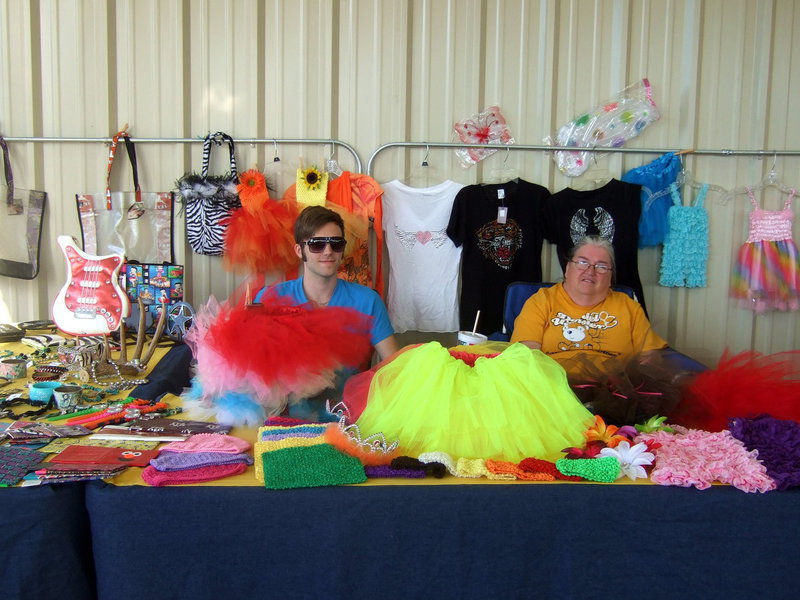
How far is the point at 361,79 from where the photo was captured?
364 centimetres

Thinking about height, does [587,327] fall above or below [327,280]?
below

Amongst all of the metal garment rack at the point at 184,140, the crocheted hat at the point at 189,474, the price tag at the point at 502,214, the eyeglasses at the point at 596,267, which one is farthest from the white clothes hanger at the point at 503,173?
the crocheted hat at the point at 189,474


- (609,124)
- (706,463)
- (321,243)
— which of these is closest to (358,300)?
(321,243)

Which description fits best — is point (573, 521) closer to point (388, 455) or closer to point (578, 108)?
point (388, 455)

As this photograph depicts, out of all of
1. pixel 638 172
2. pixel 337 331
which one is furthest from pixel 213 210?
pixel 638 172

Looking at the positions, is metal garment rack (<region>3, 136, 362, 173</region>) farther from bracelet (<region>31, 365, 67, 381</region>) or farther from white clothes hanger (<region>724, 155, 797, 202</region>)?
white clothes hanger (<region>724, 155, 797, 202</region>)

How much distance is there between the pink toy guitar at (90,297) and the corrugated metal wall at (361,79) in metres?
1.26

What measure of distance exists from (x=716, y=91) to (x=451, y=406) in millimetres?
3324

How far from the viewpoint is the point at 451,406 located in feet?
5.06

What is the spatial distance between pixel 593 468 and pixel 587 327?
56.9 inches

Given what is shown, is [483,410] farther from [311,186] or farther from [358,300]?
[311,186]

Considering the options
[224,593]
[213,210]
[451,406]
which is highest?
[213,210]

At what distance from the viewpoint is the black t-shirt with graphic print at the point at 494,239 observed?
11.9ft

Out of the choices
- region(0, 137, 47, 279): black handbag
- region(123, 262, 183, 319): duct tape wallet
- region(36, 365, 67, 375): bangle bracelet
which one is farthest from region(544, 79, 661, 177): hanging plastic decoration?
region(0, 137, 47, 279): black handbag
